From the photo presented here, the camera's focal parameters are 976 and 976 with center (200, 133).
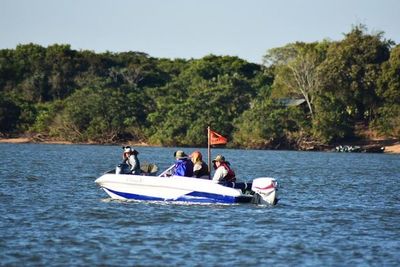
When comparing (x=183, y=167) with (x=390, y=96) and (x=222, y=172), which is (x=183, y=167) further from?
(x=390, y=96)

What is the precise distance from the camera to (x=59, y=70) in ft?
379

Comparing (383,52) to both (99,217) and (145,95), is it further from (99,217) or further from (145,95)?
(99,217)

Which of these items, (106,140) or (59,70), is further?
(59,70)

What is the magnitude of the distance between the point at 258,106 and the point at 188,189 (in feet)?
209

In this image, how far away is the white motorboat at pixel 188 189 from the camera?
29312 millimetres

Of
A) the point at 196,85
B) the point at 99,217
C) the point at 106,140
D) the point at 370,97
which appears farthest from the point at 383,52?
the point at 99,217

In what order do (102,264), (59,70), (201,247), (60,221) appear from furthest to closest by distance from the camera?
(59,70) < (60,221) < (201,247) < (102,264)

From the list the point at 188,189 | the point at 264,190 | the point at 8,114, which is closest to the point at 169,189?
the point at 188,189

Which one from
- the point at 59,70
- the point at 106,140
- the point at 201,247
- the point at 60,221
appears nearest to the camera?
the point at 201,247

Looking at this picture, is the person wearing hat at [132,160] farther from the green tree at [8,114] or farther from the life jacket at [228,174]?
the green tree at [8,114]

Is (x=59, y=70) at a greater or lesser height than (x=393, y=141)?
greater

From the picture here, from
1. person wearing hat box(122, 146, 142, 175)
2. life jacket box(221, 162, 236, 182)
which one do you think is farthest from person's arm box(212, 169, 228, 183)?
person wearing hat box(122, 146, 142, 175)

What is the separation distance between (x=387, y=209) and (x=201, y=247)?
1114 centimetres

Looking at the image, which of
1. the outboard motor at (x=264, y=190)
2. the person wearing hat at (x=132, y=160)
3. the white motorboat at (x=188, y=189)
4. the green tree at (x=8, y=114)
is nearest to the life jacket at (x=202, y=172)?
the white motorboat at (x=188, y=189)
